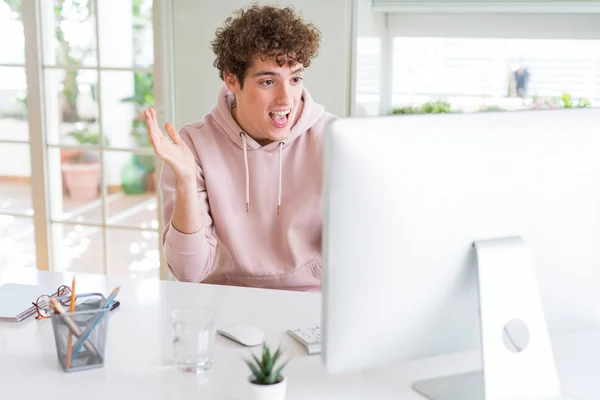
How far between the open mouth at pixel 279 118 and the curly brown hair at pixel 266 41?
0.39 feet

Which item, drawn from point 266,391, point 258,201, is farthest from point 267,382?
point 258,201

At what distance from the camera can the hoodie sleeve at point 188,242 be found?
1798 millimetres

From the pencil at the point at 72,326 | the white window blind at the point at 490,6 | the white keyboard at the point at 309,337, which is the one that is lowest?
the white keyboard at the point at 309,337

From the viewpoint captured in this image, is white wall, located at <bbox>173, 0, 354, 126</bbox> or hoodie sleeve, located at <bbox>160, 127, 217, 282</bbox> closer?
hoodie sleeve, located at <bbox>160, 127, 217, 282</bbox>

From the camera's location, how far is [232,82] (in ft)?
6.70

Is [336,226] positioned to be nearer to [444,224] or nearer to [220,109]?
[444,224]

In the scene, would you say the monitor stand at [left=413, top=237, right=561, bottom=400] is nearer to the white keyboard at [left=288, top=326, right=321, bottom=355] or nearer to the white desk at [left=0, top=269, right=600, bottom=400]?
the white desk at [left=0, top=269, right=600, bottom=400]

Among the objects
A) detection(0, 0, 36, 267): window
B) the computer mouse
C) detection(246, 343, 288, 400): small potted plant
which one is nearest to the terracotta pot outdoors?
detection(0, 0, 36, 267): window

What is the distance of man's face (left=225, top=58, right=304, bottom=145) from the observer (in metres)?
1.95

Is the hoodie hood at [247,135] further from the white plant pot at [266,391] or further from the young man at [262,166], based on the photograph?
the white plant pot at [266,391]

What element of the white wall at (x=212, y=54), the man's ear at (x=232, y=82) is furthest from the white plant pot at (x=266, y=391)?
the white wall at (x=212, y=54)

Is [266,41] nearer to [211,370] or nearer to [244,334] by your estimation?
[244,334]

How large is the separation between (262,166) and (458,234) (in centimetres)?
95

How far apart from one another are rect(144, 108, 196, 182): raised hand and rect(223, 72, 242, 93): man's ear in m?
0.34
